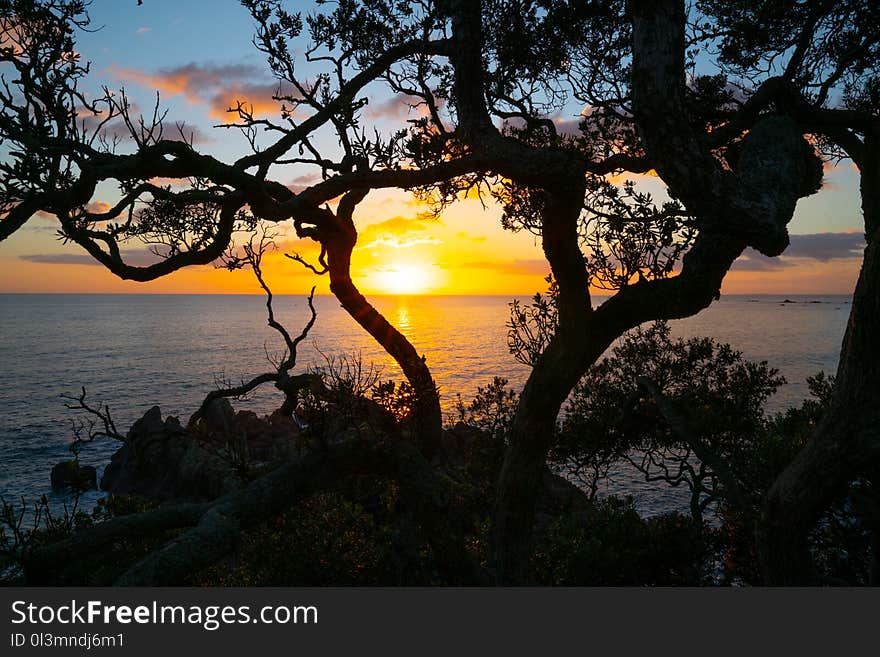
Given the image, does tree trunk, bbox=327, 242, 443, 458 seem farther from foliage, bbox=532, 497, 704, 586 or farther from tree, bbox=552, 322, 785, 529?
tree, bbox=552, 322, 785, 529

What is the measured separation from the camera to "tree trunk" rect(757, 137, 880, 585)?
574 cm

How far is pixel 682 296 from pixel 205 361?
312 feet

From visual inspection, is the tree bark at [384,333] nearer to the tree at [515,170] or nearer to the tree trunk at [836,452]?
the tree at [515,170]

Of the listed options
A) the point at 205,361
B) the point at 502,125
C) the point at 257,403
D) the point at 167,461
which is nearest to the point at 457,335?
the point at 205,361

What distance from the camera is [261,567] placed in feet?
30.8

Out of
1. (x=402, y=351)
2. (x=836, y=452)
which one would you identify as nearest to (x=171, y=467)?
(x=402, y=351)

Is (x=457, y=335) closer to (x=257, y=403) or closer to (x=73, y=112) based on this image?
(x=257, y=403)

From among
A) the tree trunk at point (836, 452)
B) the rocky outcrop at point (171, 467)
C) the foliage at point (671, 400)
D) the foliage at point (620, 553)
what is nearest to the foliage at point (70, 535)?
the tree trunk at point (836, 452)

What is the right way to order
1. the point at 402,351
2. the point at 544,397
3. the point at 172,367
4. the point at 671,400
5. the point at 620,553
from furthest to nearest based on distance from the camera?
the point at 172,367 < the point at 671,400 < the point at 620,553 < the point at 402,351 < the point at 544,397

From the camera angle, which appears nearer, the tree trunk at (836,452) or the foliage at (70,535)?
the tree trunk at (836,452)

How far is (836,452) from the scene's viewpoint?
235 inches

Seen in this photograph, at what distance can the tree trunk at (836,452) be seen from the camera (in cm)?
574

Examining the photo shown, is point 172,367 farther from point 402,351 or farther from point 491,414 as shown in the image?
point 402,351
